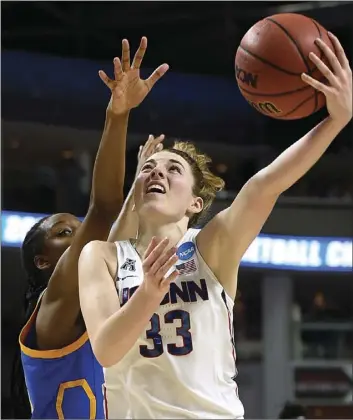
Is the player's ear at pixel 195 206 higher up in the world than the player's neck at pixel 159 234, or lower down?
higher up

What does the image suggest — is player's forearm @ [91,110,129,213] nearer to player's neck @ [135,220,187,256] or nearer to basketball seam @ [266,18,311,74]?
player's neck @ [135,220,187,256]

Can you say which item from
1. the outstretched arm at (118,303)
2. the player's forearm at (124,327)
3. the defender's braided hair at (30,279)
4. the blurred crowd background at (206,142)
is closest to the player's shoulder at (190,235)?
the outstretched arm at (118,303)

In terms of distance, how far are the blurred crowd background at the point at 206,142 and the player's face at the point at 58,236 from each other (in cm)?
456

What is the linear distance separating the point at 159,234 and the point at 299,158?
1.41 feet

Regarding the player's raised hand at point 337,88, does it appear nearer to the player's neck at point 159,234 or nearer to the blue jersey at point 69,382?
the player's neck at point 159,234

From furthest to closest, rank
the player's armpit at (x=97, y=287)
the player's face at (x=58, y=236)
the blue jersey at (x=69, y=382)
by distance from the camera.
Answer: the player's face at (x=58, y=236), the blue jersey at (x=69, y=382), the player's armpit at (x=97, y=287)

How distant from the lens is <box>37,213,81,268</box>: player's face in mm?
2699

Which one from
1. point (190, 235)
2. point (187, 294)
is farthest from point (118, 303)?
point (190, 235)

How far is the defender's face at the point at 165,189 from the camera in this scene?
1990 mm

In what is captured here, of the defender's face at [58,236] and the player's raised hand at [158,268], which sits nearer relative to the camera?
the player's raised hand at [158,268]

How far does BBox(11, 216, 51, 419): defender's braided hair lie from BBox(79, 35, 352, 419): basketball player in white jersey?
30.4 inches

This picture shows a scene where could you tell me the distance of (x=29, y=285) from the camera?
115 inches

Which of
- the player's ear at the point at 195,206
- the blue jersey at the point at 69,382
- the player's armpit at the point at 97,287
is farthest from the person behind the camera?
the blue jersey at the point at 69,382

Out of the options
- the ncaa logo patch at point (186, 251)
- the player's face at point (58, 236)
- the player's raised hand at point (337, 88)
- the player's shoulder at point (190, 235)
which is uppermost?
the player's raised hand at point (337, 88)
